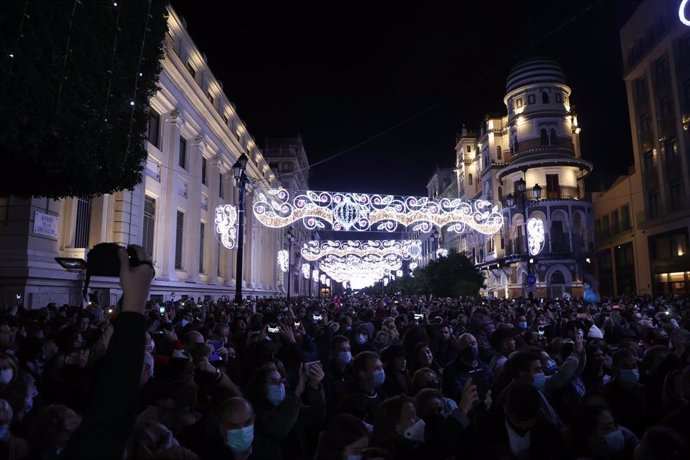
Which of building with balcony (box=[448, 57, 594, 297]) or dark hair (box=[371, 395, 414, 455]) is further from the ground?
building with balcony (box=[448, 57, 594, 297])

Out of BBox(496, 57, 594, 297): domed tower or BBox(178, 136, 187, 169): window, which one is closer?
BBox(178, 136, 187, 169): window

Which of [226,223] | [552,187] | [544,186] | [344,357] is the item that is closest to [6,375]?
[344,357]

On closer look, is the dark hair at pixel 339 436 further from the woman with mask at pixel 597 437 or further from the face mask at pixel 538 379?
the face mask at pixel 538 379

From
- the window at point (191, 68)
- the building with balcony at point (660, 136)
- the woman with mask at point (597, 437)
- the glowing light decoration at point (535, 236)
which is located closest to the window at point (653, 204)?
the building with balcony at point (660, 136)

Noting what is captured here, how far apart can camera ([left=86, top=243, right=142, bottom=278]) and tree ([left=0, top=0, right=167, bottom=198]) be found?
24.3ft

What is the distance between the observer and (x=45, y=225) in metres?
15.9

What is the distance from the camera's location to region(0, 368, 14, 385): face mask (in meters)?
5.20

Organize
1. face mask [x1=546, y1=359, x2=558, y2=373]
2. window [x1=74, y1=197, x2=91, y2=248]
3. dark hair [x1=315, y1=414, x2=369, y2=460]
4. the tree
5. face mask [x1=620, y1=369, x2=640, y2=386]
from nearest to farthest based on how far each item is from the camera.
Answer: dark hair [x1=315, y1=414, x2=369, y2=460] → face mask [x1=620, y1=369, x2=640, y2=386] → face mask [x1=546, y1=359, x2=558, y2=373] → the tree → window [x1=74, y1=197, x2=91, y2=248]

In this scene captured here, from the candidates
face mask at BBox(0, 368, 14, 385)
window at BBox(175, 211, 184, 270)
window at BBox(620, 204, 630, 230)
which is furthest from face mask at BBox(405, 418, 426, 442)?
window at BBox(620, 204, 630, 230)

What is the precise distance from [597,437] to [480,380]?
7.82 ft

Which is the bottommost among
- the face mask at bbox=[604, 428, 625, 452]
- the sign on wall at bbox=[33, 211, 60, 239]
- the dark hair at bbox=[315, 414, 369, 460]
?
the face mask at bbox=[604, 428, 625, 452]

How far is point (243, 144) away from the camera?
43969 millimetres

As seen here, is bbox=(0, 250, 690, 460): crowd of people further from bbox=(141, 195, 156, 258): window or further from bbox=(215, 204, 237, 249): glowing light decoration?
bbox=(141, 195, 156, 258): window

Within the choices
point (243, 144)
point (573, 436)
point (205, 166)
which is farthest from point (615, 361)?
point (243, 144)
